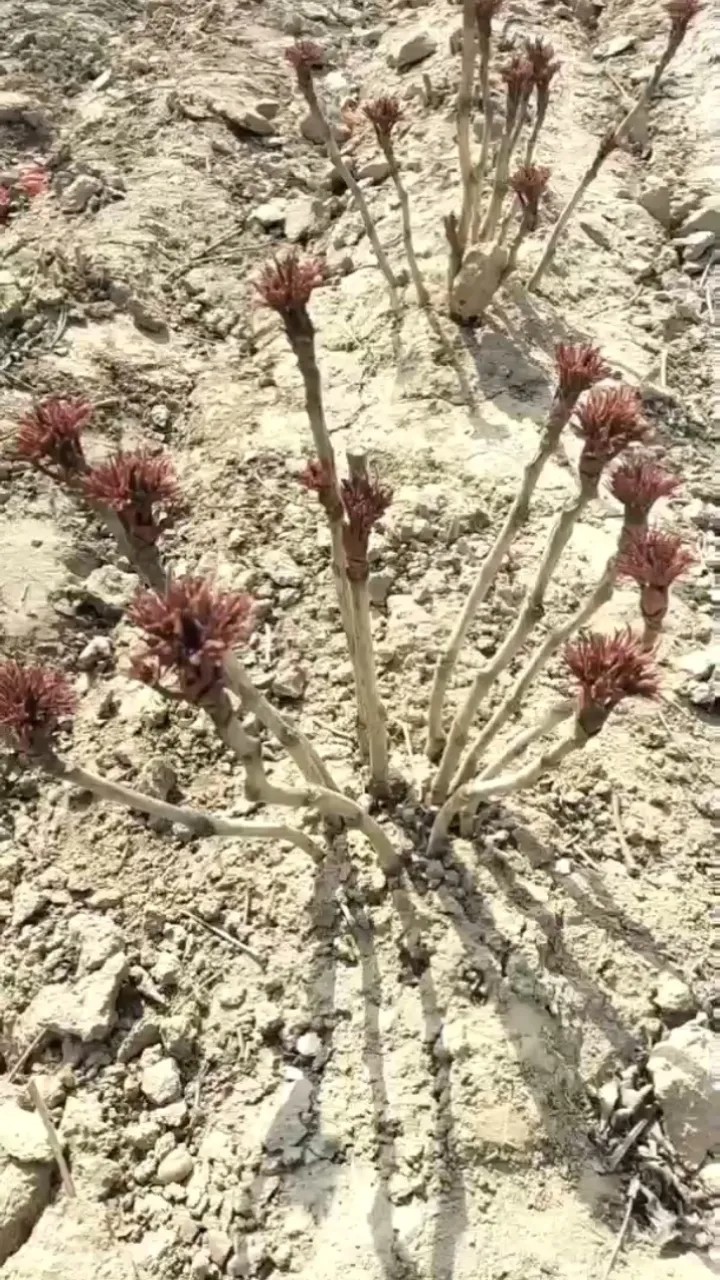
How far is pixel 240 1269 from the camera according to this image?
182 centimetres

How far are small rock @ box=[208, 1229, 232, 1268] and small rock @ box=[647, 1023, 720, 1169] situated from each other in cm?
75

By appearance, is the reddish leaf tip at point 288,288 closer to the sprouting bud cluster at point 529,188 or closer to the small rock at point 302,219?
the sprouting bud cluster at point 529,188

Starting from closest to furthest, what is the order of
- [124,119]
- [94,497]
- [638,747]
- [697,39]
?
[94,497] → [638,747] → [124,119] → [697,39]

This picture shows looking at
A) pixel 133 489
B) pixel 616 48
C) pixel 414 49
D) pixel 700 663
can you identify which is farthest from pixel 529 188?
pixel 616 48

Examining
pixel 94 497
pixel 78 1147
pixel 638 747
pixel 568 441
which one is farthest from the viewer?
pixel 568 441

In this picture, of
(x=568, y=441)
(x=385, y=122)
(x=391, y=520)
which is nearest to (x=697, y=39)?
(x=385, y=122)

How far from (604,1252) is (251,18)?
4839mm

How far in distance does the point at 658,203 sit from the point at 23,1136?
358 cm

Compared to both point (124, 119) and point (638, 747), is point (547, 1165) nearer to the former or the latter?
point (638, 747)

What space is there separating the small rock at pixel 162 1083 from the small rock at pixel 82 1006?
4.7 inches

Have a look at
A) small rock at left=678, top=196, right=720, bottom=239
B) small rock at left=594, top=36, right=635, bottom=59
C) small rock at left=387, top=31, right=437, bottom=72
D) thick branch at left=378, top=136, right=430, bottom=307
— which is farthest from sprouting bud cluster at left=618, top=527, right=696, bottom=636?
small rock at left=594, top=36, right=635, bottom=59

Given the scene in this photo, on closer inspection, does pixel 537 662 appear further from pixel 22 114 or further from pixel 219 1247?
pixel 22 114

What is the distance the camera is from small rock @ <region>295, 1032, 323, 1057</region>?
2.02 metres

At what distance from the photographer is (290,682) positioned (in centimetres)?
260
